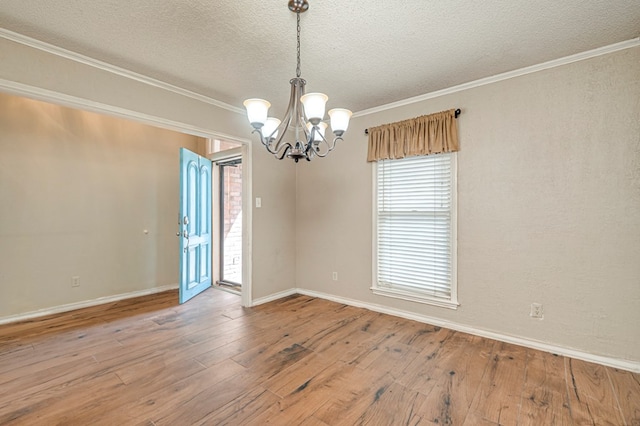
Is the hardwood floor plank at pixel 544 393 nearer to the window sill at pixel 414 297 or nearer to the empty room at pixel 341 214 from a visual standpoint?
the empty room at pixel 341 214

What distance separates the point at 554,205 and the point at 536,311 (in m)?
0.98

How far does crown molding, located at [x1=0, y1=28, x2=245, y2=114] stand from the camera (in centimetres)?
213

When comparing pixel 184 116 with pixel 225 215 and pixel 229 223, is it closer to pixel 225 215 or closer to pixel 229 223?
pixel 225 215

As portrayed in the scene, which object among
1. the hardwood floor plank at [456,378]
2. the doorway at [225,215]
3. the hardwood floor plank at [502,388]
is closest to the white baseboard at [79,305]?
the doorway at [225,215]

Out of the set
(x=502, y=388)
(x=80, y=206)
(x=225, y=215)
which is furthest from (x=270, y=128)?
(x=225, y=215)

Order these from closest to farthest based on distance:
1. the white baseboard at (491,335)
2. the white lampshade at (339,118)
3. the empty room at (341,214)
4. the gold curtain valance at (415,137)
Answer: the empty room at (341,214) < the white lampshade at (339,118) < the white baseboard at (491,335) < the gold curtain valance at (415,137)

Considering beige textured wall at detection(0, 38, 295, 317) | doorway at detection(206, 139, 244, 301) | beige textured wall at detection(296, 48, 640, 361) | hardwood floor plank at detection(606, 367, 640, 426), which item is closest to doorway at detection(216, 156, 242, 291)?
doorway at detection(206, 139, 244, 301)

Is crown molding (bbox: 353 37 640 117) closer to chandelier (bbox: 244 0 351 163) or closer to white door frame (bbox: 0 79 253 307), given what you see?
chandelier (bbox: 244 0 351 163)

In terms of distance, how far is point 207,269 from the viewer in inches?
183

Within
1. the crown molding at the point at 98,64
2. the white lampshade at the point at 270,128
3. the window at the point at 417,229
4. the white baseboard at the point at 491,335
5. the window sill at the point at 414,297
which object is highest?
the crown molding at the point at 98,64

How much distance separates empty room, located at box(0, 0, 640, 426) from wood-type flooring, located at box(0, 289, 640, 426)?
0.02 m

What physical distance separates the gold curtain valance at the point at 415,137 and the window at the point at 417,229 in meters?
0.11

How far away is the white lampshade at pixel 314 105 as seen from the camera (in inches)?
68.9

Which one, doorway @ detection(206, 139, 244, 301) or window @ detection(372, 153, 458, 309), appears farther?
doorway @ detection(206, 139, 244, 301)
